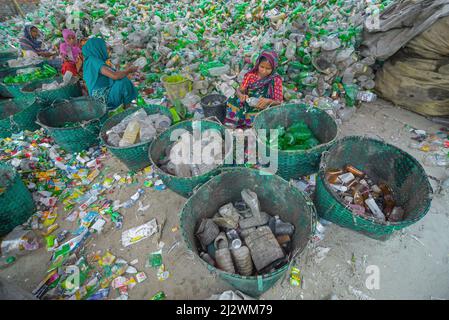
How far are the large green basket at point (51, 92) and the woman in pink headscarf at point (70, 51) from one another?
0.96 feet

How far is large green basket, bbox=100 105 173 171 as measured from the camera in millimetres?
2764

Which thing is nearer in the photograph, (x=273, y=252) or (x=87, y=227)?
(x=273, y=252)

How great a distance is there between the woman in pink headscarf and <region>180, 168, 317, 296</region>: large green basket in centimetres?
393

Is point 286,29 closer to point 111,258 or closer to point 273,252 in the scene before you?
point 273,252

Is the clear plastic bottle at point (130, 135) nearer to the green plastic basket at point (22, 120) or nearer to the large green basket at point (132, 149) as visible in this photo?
the large green basket at point (132, 149)

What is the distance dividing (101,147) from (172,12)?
516cm

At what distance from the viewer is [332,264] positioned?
2.14 metres

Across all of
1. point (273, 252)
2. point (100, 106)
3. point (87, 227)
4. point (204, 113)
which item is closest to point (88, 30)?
point (100, 106)

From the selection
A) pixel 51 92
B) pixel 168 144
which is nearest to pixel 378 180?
pixel 168 144

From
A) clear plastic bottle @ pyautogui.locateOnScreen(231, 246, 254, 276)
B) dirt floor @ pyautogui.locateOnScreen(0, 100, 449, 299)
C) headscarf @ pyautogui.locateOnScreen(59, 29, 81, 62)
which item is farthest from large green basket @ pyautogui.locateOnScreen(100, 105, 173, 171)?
headscarf @ pyautogui.locateOnScreen(59, 29, 81, 62)

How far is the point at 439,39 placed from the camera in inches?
121

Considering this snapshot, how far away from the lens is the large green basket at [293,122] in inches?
97.9

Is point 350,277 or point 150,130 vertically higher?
point 150,130

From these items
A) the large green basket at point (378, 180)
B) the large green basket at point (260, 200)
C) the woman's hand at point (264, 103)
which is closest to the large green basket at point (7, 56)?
the woman's hand at point (264, 103)
